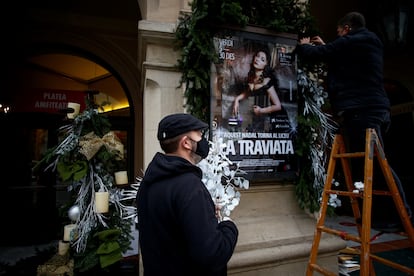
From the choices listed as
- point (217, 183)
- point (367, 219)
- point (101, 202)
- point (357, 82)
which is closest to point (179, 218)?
point (217, 183)

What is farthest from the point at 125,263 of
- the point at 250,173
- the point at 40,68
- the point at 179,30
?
the point at 40,68

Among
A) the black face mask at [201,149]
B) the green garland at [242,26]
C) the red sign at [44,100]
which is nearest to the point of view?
the black face mask at [201,149]

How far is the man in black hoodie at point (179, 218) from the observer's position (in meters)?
1.30

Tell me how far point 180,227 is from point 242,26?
6.73 feet

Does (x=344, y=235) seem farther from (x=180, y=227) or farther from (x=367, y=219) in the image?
(x=180, y=227)

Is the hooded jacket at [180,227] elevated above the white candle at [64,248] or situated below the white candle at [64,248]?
above

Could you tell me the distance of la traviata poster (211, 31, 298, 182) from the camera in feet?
8.70

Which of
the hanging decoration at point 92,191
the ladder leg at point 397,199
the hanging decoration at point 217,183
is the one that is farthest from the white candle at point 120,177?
the ladder leg at point 397,199

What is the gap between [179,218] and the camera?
52.5 inches

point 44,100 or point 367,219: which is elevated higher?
point 44,100

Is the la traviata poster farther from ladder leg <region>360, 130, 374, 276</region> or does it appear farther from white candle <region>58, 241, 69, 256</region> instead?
white candle <region>58, 241, 69, 256</region>

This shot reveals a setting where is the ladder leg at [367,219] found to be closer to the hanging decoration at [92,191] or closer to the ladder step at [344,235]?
the ladder step at [344,235]

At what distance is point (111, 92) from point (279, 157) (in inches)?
190

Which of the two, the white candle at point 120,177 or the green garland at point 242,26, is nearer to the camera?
the green garland at point 242,26
